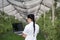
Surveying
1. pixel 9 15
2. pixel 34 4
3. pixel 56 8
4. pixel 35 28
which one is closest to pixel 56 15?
pixel 56 8

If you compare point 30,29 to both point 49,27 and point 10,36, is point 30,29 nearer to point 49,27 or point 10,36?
point 10,36

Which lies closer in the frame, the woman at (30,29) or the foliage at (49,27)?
Result: the woman at (30,29)

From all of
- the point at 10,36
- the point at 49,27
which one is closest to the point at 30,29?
the point at 10,36

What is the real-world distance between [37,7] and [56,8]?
20.1 inches

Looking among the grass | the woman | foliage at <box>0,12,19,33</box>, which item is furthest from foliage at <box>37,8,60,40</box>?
the woman

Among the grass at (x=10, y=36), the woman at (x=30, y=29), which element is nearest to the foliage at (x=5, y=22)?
the grass at (x=10, y=36)

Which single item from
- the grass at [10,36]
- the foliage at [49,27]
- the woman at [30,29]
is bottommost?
the grass at [10,36]

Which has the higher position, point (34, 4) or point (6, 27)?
point (34, 4)

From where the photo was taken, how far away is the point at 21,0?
23.2 feet

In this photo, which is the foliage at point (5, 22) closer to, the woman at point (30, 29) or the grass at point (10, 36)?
the grass at point (10, 36)

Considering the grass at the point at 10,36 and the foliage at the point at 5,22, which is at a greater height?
the foliage at the point at 5,22

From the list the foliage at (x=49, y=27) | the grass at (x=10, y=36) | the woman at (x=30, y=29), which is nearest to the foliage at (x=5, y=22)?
the grass at (x=10, y=36)

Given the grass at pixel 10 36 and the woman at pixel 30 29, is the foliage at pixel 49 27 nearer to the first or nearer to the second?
the grass at pixel 10 36

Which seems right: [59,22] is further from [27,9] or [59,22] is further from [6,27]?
[6,27]
